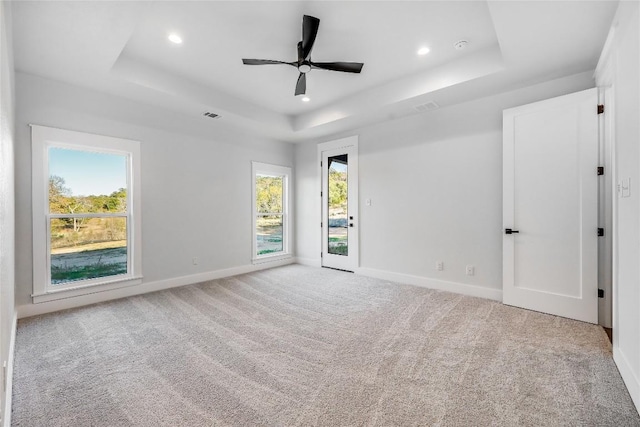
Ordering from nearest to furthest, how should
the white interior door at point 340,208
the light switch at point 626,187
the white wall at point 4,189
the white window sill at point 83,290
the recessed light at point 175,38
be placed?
the white wall at point 4,189, the light switch at point 626,187, the recessed light at point 175,38, the white window sill at point 83,290, the white interior door at point 340,208

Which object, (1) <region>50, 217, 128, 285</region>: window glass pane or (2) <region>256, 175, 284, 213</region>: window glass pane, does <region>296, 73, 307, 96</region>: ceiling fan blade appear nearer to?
(2) <region>256, 175, 284, 213</region>: window glass pane

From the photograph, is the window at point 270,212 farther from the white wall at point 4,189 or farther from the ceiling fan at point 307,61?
the white wall at point 4,189

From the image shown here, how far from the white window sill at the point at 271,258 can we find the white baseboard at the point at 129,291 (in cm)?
6

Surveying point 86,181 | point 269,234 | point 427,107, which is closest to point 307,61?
point 427,107

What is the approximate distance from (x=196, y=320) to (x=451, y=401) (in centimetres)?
247

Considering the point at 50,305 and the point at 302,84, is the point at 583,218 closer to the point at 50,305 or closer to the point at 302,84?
the point at 302,84

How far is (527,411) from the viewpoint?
1.66 metres

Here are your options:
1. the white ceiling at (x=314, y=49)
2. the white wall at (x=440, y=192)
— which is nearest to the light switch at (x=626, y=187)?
the white ceiling at (x=314, y=49)

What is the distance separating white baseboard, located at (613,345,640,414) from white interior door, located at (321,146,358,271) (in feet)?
10.9

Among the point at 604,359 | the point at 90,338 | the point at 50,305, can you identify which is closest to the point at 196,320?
the point at 90,338

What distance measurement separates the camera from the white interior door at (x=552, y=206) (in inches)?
112

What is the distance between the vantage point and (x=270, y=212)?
5785 mm

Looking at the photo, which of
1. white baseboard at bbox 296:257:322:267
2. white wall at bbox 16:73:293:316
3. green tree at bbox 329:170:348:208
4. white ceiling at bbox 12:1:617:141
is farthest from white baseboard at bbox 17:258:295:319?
white ceiling at bbox 12:1:617:141

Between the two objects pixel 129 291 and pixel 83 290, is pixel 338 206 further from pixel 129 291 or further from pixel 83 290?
pixel 83 290
